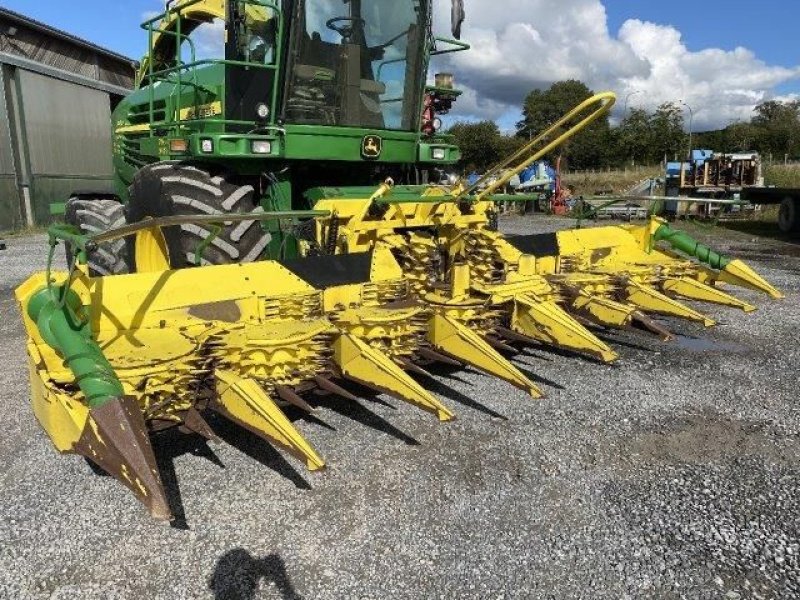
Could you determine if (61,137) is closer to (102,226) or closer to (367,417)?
(102,226)

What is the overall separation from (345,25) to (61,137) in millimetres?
14442

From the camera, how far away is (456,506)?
2.68 m

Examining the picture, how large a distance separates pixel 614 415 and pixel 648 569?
145cm

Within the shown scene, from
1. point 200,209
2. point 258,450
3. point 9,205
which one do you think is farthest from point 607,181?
point 258,450

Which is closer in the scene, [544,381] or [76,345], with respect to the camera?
[76,345]

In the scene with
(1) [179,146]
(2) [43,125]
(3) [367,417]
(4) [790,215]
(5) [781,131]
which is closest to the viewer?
(3) [367,417]

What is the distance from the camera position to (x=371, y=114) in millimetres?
5145

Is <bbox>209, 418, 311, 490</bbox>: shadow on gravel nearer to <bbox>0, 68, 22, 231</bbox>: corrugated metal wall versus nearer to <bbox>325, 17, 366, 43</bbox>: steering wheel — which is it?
<bbox>325, 17, 366, 43</bbox>: steering wheel

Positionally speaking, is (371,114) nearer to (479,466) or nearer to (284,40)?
(284,40)

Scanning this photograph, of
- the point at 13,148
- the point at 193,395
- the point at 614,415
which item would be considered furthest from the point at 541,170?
the point at 193,395

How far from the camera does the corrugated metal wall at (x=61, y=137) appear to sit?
15.5 m

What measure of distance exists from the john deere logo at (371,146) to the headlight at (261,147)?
0.81 meters

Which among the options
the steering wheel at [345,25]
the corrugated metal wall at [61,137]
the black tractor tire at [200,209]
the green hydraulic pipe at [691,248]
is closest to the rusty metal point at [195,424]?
the black tractor tire at [200,209]

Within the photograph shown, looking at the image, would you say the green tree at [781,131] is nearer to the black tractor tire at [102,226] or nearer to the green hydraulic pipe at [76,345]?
the black tractor tire at [102,226]
